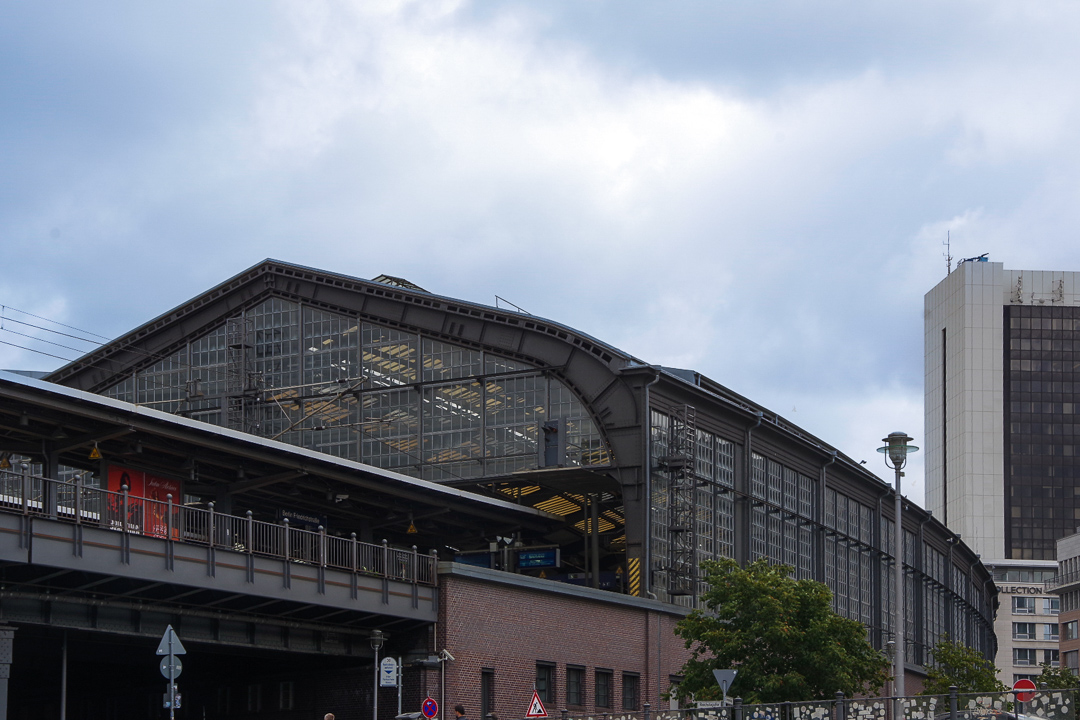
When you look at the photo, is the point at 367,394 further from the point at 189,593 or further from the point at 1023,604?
the point at 1023,604

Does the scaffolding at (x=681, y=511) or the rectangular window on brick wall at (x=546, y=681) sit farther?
the scaffolding at (x=681, y=511)

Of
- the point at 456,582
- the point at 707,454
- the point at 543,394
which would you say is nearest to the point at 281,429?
the point at 543,394

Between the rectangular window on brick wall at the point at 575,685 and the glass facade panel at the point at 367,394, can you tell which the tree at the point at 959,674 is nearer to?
the glass facade panel at the point at 367,394

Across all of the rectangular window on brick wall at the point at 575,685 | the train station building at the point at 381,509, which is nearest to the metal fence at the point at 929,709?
the train station building at the point at 381,509

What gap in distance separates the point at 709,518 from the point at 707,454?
2.75 metres

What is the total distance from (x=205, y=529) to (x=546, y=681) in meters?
13.4

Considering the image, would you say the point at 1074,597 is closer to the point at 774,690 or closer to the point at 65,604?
the point at 774,690

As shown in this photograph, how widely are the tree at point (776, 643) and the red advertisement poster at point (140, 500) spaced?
1671 cm

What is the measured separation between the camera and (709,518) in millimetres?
60625

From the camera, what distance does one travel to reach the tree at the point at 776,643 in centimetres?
4369

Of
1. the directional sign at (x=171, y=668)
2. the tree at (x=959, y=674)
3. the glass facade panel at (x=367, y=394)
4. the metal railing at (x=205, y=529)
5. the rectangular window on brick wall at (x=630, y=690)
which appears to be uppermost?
the glass facade panel at (x=367, y=394)

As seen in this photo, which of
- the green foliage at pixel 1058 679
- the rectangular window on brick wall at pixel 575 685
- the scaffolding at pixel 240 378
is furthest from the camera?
the green foliage at pixel 1058 679

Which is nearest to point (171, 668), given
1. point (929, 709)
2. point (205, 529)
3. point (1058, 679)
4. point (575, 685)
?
point (205, 529)

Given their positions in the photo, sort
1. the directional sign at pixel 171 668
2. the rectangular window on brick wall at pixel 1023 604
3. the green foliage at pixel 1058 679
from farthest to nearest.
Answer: the rectangular window on brick wall at pixel 1023 604, the green foliage at pixel 1058 679, the directional sign at pixel 171 668
